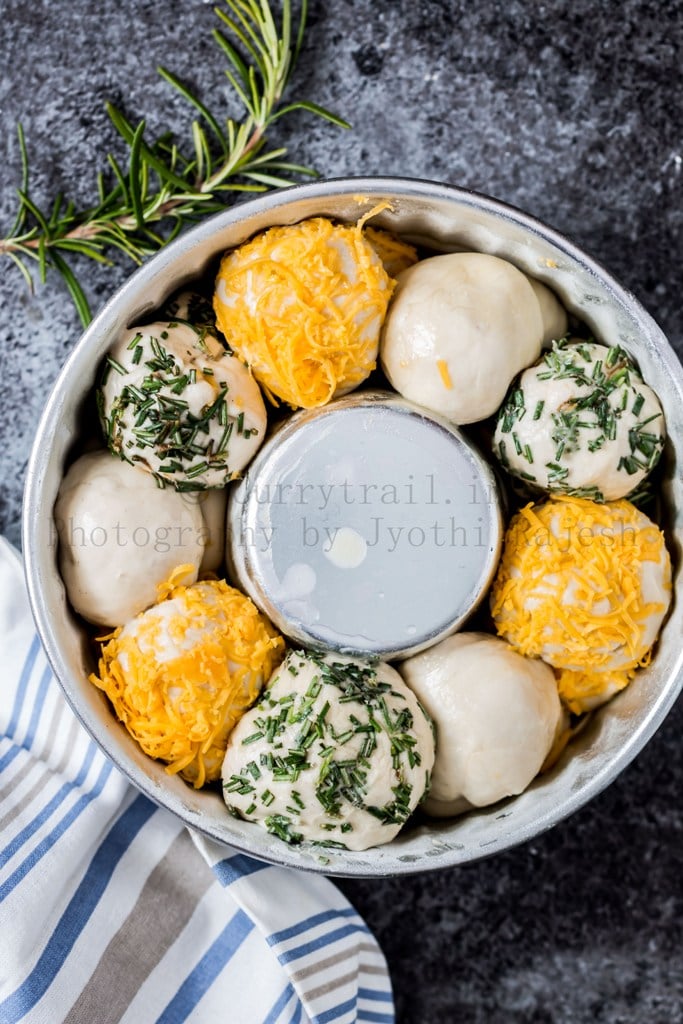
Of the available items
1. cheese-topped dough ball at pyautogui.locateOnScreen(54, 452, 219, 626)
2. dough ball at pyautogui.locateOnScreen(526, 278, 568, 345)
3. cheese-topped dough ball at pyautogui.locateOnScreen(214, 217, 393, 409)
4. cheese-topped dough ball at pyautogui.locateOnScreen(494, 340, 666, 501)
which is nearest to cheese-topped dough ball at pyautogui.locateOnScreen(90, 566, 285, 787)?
cheese-topped dough ball at pyautogui.locateOnScreen(54, 452, 219, 626)

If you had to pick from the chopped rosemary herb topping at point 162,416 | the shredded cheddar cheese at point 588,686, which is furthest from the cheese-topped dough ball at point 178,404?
the shredded cheddar cheese at point 588,686

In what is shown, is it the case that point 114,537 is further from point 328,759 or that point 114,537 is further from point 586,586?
point 586,586

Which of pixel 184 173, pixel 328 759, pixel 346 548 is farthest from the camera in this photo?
pixel 184 173

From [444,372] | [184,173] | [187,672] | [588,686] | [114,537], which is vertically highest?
[184,173]

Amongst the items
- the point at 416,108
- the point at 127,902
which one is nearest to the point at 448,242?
the point at 416,108

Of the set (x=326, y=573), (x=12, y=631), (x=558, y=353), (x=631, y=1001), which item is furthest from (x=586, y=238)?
(x=631, y=1001)

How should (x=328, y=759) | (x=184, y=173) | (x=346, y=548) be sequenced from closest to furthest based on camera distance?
(x=328, y=759) < (x=346, y=548) < (x=184, y=173)

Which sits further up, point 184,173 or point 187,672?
Answer: point 184,173
